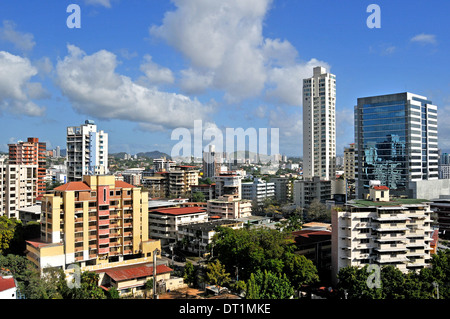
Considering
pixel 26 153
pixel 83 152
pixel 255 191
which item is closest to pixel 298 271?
pixel 83 152

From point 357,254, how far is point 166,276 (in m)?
7.66

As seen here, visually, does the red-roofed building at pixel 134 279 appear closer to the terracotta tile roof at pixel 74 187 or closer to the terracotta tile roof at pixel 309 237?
the terracotta tile roof at pixel 74 187

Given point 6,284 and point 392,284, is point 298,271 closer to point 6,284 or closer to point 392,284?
point 392,284

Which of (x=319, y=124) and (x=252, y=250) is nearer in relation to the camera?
(x=252, y=250)

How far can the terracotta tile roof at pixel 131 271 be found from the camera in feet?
45.0

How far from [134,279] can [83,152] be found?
1732 cm

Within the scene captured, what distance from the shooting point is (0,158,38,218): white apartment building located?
25266 millimetres

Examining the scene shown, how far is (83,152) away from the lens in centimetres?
2841

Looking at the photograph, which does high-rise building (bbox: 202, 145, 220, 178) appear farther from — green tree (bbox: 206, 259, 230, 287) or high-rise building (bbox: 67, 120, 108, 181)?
green tree (bbox: 206, 259, 230, 287)

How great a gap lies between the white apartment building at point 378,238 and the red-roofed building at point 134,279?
263 inches

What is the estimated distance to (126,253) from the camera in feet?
52.6

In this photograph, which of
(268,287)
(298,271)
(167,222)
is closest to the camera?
(268,287)

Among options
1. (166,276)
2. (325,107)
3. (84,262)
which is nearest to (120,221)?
(84,262)
